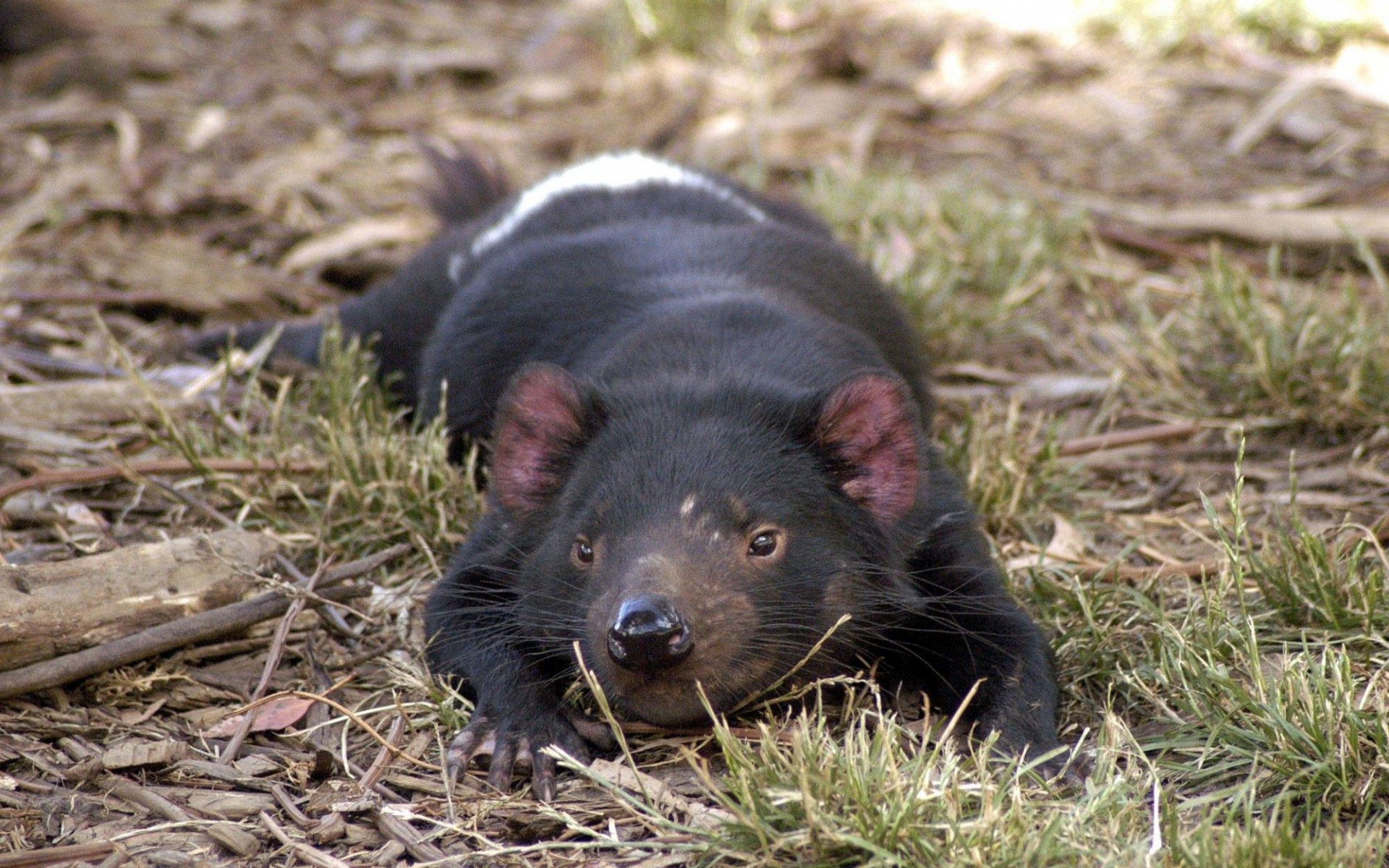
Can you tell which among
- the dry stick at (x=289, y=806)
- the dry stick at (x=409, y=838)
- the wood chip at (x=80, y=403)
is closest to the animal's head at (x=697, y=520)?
the dry stick at (x=409, y=838)

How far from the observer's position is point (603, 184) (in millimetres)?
4055

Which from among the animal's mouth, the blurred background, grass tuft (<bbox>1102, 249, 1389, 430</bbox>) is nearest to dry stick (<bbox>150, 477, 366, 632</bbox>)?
the animal's mouth

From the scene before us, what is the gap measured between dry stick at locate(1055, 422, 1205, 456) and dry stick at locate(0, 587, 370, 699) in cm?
174

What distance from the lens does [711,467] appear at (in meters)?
2.42

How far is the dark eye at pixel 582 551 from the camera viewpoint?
2.46m

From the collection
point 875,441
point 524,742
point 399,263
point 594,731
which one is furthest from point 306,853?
point 399,263

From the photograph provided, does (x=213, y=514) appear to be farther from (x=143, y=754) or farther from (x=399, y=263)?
(x=399, y=263)

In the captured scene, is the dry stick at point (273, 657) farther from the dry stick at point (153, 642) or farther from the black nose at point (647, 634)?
the black nose at point (647, 634)

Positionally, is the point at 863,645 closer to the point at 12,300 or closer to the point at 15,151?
the point at 12,300

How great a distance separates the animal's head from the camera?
7.47ft

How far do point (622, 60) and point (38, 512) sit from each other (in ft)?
12.5

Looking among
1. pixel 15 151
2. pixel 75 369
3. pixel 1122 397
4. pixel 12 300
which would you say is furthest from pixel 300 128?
pixel 1122 397

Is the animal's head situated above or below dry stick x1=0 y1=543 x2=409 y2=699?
→ above

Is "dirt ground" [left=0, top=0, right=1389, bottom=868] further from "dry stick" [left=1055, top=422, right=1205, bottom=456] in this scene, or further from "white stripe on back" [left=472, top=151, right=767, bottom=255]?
"white stripe on back" [left=472, top=151, right=767, bottom=255]
